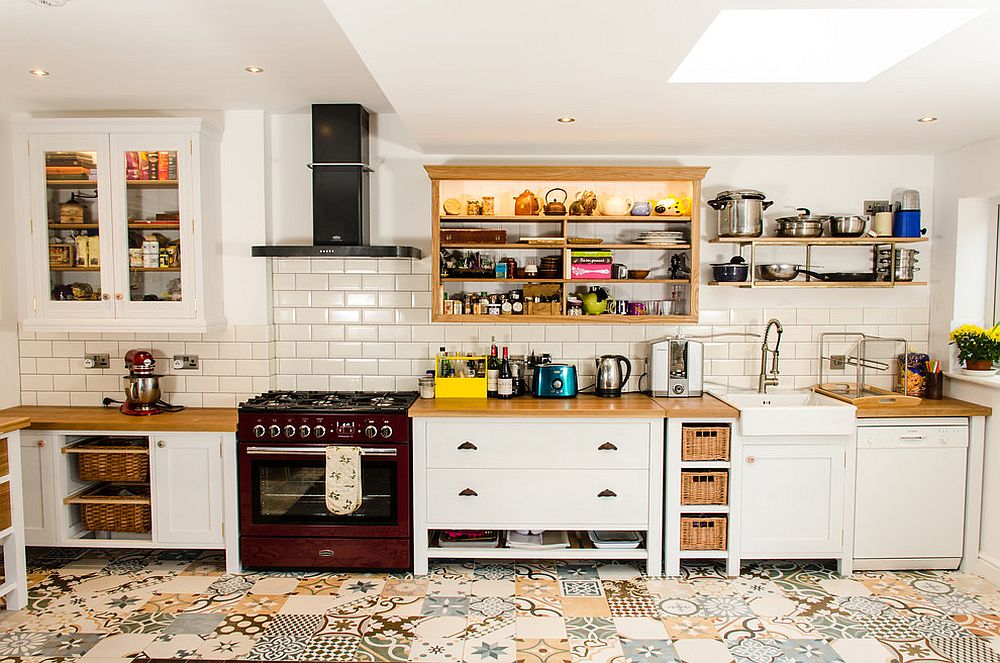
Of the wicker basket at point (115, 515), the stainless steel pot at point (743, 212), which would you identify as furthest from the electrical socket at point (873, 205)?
the wicker basket at point (115, 515)

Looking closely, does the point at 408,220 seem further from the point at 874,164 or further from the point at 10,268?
the point at 874,164

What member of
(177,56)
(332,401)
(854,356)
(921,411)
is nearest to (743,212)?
(854,356)

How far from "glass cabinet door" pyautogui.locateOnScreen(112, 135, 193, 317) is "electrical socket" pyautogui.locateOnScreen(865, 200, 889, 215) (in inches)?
162

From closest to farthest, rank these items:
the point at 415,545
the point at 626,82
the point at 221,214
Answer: the point at 626,82
the point at 415,545
the point at 221,214

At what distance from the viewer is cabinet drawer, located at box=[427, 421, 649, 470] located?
12.2 feet

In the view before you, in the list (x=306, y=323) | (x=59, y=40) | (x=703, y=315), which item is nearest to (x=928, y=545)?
(x=703, y=315)

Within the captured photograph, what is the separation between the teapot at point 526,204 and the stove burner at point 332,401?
1.32 meters

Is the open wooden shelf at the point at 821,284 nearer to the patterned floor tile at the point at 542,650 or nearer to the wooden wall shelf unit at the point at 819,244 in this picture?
the wooden wall shelf unit at the point at 819,244

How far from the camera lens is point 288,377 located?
14.3ft

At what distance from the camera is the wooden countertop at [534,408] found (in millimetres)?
3678

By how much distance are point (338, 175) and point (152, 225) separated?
1.11 metres

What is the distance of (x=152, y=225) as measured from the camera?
3.92m

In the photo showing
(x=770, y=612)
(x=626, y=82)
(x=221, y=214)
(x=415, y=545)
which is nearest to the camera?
(x=626, y=82)

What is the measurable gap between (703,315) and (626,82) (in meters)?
1.98
